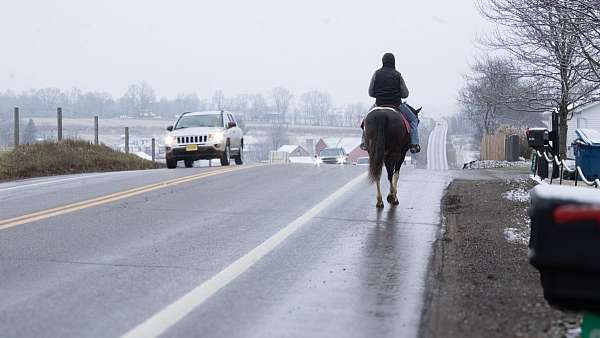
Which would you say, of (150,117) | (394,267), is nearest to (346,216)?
(394,267)

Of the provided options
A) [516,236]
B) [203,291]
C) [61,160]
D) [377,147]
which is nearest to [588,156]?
[377,147]

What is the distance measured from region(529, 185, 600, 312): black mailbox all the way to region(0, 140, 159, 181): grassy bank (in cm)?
1802

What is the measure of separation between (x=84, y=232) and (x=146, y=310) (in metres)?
3.73

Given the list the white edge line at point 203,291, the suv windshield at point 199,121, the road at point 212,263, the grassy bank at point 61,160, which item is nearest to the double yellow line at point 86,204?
the road at point 212,263

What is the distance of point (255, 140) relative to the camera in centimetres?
8325

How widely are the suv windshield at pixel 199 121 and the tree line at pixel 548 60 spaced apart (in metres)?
8.81

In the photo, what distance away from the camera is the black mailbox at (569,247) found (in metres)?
3.84

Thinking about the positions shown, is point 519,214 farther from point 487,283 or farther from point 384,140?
point 487,283

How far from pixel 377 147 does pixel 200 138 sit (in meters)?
13.1

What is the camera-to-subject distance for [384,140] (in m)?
11.9

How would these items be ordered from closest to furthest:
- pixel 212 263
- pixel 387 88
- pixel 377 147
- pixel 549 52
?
1. pixel 212 263
2. pixel 377 147
3. pixel 387 88
4. pixel 549 52

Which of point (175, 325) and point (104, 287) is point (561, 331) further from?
point (104, 287)

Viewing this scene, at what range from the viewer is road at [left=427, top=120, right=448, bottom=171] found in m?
64.3

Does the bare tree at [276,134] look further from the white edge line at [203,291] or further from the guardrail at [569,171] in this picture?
the white edge line at [203,291]
